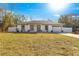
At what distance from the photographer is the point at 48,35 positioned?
3.11 meters

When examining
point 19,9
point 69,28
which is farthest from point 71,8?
point 19,9

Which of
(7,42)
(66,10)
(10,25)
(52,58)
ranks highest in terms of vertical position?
(66,10)

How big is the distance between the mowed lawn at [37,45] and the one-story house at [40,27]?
7 cm

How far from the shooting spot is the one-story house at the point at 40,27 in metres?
3.09

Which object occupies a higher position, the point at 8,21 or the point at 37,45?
the point at 8,21

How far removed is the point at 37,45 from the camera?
3.04 m

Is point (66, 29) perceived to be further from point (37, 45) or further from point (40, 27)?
point (37, 45)

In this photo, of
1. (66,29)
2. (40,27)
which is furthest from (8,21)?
(66,29)

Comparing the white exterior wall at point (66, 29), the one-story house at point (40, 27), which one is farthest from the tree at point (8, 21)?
the white exterior wall at point (66, 29)

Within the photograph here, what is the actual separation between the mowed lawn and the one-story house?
74 mm

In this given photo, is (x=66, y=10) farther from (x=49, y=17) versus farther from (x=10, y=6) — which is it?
(x=10, y=6)

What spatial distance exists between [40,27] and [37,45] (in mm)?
262

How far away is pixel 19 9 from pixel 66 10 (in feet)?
2.13

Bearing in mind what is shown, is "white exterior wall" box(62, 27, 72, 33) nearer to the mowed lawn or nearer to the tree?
the mowed lawn
